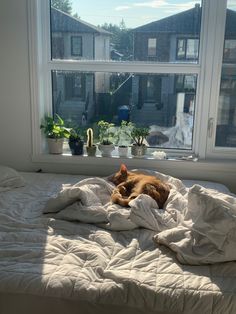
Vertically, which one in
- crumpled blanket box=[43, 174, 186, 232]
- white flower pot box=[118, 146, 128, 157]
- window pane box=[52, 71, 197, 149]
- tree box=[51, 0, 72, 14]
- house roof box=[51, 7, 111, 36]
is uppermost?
tree box=[51, 0, 72, 14]

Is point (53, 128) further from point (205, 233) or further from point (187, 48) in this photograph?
point (205, 233)

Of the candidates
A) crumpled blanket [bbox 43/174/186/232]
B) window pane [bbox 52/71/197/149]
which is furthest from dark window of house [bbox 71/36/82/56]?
crumpled blanket [bbox 43/174/186/232]

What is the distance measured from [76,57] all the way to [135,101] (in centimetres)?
54

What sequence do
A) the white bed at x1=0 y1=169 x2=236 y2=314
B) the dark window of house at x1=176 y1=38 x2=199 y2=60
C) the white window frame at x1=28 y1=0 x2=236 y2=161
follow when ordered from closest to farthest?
the white bed at x1=0 y1=169 x2=236 y2=314, the white window frame at x1=28 y1=0 x2=236 y2=161, the dark window of house at x1=176 y1=38 x2=199 y2=60

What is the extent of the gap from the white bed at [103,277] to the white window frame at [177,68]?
3.66ft

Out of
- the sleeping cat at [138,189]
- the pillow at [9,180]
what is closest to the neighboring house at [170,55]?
the sleeping cat at [138,189]

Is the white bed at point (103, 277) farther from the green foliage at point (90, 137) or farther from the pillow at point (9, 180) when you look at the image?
the green foliage at point (90, 137)

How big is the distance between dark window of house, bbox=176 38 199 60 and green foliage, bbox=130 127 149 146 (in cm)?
58

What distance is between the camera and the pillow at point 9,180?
233 cm

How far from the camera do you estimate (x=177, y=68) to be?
2.59m

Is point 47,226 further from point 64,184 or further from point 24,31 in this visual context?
point 24,31

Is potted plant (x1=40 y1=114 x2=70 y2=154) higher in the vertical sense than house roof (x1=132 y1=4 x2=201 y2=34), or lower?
lower

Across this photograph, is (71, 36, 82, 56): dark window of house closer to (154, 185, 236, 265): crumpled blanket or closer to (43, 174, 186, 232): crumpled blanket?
(43, 174, 186, 232): crumpled blanket

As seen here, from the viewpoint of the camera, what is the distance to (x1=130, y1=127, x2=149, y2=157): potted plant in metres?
2.63
